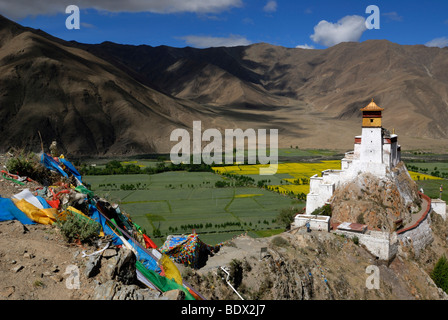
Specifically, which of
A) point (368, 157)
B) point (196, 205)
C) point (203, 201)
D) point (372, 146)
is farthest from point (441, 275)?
point (203, 201)

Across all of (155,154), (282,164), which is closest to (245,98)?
(155,154)

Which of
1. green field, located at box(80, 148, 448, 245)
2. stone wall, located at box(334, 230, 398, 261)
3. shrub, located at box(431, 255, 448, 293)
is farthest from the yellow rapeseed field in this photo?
stone wall, located at box(334, 230, 398, 261)

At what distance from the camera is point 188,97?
472 ft

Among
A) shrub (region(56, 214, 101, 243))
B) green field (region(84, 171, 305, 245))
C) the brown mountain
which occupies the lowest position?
green field (region(84, 171, 305, 245))

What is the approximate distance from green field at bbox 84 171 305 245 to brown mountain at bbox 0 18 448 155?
25877 millimetres

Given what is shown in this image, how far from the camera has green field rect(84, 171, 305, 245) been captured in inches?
1041

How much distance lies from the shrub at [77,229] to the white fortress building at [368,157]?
20086 millimetres

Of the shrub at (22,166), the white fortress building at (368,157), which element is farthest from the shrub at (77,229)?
the white fortress building at (368,157)

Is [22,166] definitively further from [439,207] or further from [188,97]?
[188,97]

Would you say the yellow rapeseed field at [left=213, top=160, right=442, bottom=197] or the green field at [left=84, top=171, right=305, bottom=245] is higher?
the yellow rapeseed field at [left=213, top=160, right=442, bottom=197]

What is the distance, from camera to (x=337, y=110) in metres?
121

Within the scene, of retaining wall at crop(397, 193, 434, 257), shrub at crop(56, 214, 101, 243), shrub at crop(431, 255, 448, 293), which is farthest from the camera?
retaining wall at crop(397, 193, 434, 257)

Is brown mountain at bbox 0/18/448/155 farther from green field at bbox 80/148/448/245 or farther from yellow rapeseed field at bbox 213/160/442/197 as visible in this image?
green field at bbox 80/148/448/245
